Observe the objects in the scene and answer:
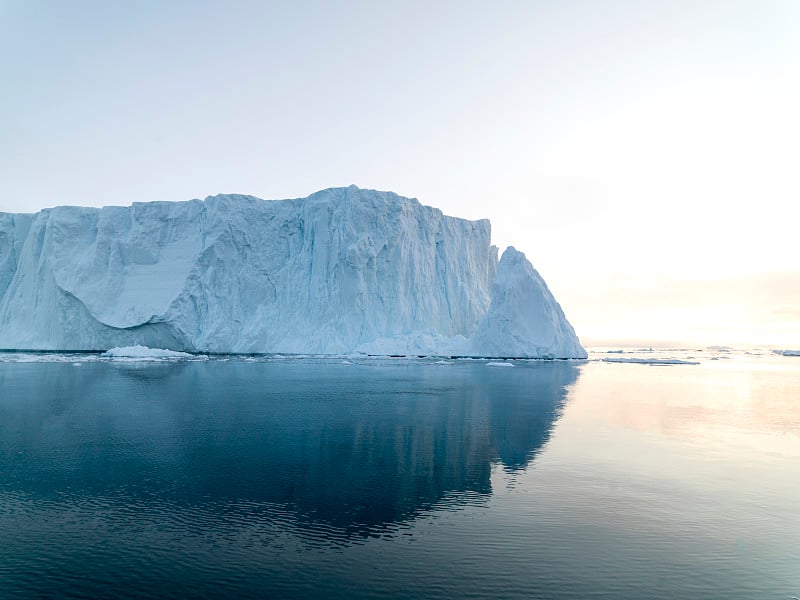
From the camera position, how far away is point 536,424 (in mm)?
15797

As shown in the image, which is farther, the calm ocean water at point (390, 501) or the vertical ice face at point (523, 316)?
the vertical ice face at point (523, 316)

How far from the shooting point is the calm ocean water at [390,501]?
6098 millimetres

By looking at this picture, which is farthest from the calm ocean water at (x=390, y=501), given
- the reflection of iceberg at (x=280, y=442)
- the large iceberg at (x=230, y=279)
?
the large iceberg at (x=230, y=279)

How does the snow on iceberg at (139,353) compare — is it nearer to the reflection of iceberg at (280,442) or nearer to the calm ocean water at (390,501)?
the reflection of iceberg at (280,442)

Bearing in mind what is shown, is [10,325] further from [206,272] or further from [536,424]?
[536,424]

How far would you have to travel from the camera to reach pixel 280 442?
496 inches

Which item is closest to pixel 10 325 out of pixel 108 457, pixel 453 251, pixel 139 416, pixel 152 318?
pixel 152 318

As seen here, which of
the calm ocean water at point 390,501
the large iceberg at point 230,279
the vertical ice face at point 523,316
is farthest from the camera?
the large iceberg at point 230,279

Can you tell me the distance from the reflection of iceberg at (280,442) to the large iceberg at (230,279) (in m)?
23.0

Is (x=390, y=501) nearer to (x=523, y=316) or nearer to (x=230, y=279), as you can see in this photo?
(x=523, y=316)

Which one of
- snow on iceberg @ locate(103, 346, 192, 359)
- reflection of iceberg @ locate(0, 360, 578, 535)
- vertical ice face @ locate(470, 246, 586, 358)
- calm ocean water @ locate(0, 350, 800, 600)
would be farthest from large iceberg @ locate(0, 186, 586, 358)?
calm ocean water @ locate(0, 350, 800, 600)

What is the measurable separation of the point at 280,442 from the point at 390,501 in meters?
4.62

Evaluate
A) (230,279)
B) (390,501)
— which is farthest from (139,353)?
(390,501)

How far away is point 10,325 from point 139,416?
1731 inches
